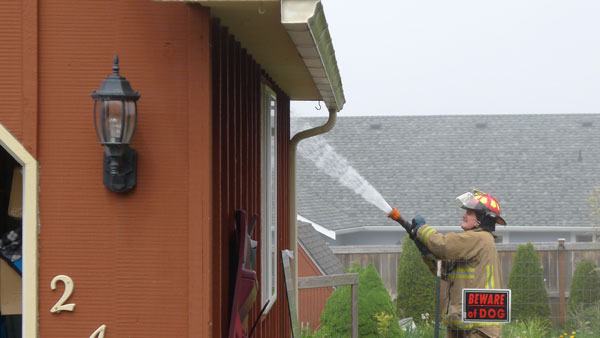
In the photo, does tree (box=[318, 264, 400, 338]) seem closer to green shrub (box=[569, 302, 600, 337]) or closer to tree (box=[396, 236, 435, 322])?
green shrub (box=[569, 302, 600, 337])

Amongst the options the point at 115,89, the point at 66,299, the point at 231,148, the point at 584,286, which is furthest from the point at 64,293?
the point at 584,286

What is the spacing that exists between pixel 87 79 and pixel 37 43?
0.30m

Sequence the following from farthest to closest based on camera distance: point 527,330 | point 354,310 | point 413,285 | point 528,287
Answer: point 413,285 < point 528,287 < point 527,330 < point 354,310

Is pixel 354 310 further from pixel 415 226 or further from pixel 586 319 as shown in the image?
pixel 586 319

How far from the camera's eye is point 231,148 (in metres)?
5.48

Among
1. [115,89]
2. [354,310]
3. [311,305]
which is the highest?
[115,89]

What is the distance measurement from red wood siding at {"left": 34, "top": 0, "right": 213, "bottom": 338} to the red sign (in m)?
3.63

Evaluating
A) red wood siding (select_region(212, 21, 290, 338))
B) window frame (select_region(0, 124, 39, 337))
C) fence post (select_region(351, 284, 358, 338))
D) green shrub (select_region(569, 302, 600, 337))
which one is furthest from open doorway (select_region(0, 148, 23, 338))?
green shrub (select_region(569, 302, 600, 337))

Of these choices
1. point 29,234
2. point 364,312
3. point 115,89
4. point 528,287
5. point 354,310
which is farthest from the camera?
point 528,287

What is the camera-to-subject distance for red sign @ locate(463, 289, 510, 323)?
25.2 ft

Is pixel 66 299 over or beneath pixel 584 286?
over

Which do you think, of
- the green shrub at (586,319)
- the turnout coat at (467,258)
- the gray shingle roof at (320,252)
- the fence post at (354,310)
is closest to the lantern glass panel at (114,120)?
the turnout coat at (467,258)

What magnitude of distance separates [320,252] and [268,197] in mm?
11043

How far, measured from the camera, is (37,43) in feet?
15.2
